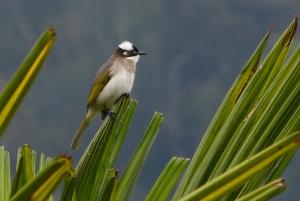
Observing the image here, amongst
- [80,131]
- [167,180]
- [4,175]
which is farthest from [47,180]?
[80,131]

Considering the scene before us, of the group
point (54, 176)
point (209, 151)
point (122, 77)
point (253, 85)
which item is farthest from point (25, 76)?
point (122, 77)

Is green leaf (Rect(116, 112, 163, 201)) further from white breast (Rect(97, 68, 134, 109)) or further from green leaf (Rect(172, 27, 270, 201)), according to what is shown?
white breast (Rect(97, 68, 134, 109))

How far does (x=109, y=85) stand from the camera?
33.3 ft

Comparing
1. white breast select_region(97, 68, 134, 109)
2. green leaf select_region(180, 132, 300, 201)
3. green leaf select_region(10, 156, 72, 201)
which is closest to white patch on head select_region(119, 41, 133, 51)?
white breast select_region(97, 68, 134, 109)

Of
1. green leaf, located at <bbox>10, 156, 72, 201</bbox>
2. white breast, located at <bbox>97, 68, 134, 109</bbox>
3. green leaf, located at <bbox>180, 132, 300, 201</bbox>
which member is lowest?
green leaf, located at <bbox>10, 156, 72, 201</bbox>

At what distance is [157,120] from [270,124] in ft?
3.76

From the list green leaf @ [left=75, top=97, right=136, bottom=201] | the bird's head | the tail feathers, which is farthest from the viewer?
the bird's head

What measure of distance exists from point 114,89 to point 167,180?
278 inches

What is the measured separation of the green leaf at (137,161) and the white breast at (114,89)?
670cm

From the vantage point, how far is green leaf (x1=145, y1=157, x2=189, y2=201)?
2.92m

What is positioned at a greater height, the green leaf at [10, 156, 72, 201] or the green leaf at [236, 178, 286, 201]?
the green leaf at [236, 178, 286, 201]

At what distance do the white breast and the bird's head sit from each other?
1001 mm

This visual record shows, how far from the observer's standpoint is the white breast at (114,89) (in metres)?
10.0

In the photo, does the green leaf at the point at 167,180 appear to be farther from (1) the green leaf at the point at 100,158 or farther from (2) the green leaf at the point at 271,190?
(2) the green leaf at the point at 271,190
